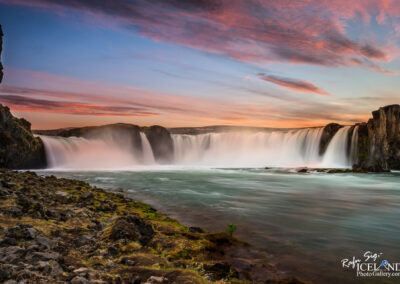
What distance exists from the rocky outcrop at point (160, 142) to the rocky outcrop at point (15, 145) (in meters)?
34.8

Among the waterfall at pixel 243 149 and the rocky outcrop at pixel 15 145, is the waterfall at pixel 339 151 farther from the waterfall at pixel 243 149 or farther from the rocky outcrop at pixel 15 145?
the rocky outcrop at pixel 15 145

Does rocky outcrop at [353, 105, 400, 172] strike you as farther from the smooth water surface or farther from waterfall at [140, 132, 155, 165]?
waterfall at [140, 132, 155, 165]

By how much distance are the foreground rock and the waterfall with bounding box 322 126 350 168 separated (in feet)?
190

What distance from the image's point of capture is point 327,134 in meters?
61.8

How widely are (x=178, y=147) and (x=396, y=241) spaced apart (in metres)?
70.0

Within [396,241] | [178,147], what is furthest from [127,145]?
[396,241]

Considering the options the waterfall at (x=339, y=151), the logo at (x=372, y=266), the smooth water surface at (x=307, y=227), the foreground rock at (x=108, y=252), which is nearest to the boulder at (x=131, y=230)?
the foreground rock at (x=108, y=252)

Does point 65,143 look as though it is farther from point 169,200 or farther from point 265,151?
point 265,151

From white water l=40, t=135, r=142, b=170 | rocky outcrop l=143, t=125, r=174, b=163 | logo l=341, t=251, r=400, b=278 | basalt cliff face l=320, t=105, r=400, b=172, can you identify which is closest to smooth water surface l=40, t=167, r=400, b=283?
logo l=341, t=251, r=400, b=278

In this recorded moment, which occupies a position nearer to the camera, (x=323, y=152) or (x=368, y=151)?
(x=368, y=151)

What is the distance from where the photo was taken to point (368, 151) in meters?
53.2

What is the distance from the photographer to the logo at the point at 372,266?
6.07 m

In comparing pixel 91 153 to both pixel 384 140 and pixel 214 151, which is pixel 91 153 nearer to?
pixel 214 151

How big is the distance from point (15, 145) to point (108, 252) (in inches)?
1497
